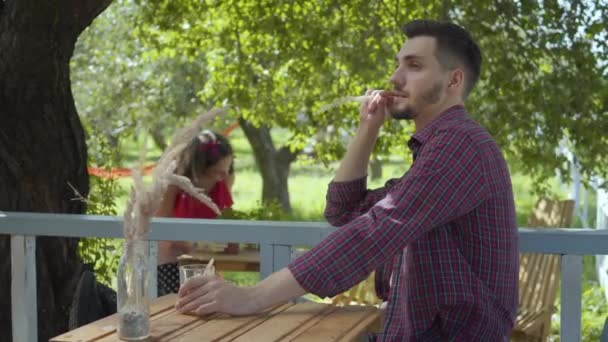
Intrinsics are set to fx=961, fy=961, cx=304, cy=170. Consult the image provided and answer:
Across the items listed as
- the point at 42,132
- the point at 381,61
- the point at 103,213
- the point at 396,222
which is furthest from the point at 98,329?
the point at 381,61

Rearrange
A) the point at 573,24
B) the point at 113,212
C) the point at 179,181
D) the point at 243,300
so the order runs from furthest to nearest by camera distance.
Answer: the point at 573,24, the point at 113,212, the point at 243,300, the point at 179,181

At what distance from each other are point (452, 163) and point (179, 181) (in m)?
0.59

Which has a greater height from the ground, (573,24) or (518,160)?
(573,24)

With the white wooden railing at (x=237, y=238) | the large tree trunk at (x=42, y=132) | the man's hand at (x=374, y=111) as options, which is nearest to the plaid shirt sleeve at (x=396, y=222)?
the white wooden railing at (x=237, y=238)

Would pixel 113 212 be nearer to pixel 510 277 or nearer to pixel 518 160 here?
pixel 510 277

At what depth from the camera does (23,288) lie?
2764mm

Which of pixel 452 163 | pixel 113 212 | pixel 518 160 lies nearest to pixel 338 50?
pixel 518 160

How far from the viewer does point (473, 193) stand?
209 cm

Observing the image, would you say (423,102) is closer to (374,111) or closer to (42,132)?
(374,111)

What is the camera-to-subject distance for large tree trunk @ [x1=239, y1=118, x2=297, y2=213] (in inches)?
583

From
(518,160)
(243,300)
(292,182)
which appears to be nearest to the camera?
(243,300)

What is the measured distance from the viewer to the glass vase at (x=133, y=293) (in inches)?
79.4

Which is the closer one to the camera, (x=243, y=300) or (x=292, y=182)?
(x=243, y=300)

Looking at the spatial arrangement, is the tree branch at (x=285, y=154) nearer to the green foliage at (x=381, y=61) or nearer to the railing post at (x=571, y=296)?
the green foliage at (x=381, y=61)
